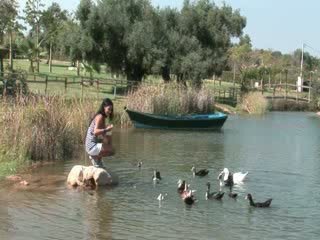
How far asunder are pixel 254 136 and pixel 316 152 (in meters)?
6.31

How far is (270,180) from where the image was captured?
15.9 metres

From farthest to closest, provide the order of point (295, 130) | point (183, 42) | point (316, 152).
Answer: point (183, 42) → point (295, 130) → point (316, 152)

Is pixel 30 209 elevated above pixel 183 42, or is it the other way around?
pixel 183 42

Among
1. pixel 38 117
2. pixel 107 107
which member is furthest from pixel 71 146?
pixel 107 107

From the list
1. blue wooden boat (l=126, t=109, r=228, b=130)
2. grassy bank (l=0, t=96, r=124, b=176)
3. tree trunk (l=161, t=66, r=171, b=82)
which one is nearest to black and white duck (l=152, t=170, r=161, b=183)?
grassy bank (l=0, t=96, r=124, b=176)

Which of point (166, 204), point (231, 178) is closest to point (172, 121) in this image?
point (231, 178)

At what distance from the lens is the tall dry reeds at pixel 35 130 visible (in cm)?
1616

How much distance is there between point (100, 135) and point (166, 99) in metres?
20.5

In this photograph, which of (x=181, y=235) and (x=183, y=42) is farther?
(x=183, y=42)

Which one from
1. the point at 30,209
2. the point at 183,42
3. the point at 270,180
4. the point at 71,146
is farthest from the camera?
the point at 183,42

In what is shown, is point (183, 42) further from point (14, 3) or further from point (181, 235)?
point (181, 235)

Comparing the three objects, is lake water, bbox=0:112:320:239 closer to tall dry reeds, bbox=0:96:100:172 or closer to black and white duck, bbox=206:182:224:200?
black and white duck, bbox=206:182:224:200

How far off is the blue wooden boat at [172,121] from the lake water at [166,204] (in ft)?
32.8

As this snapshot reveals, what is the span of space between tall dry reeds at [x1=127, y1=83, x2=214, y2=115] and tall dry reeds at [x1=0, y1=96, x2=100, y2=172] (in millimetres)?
14372
